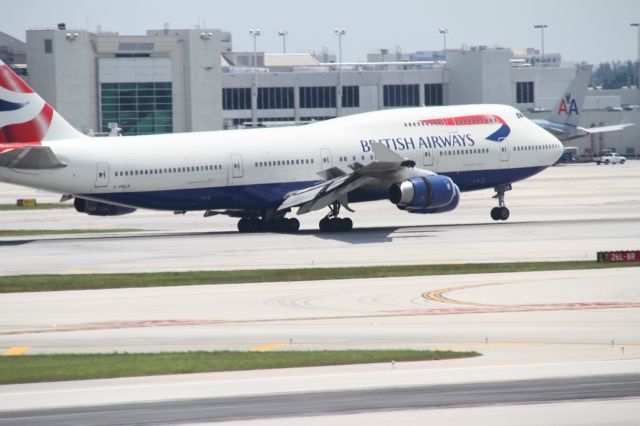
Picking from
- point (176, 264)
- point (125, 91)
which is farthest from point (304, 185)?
point (125, 91)

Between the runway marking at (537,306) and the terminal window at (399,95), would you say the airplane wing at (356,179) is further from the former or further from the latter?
the terminal window at (399,95)

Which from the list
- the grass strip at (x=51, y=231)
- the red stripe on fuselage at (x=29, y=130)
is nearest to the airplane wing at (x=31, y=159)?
the red stripe on fuselage at (x=29, y=130)

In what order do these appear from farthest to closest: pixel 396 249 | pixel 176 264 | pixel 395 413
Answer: pixel 396 249
pixel 176 264
pixel 395 413

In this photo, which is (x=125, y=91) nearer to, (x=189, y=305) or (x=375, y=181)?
(x=375, y=181)

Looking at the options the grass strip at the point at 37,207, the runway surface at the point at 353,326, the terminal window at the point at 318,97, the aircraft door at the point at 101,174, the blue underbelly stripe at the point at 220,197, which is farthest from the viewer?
the terminal window at the point at 318,97

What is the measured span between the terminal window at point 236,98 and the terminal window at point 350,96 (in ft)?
40.6

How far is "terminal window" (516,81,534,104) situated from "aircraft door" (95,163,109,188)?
4233 inches

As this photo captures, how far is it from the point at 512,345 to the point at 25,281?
19.7 meters

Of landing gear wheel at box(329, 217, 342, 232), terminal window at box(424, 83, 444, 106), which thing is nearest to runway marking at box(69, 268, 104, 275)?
landing gear wheel at box(329, 217, 342, 232)

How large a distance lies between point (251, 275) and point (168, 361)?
15.3m

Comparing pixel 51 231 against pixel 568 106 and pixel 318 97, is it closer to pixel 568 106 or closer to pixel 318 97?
pixel 568 106

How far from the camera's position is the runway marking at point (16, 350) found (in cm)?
2924

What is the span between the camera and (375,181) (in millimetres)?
56406

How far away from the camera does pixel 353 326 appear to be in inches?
1268
